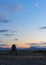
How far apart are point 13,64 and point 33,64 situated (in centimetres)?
592

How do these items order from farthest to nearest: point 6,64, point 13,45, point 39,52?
point 39,52 < point 13,45 < point 6,64

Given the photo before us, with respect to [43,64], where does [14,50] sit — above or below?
above

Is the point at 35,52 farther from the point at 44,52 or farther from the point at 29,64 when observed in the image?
the point at 29,64

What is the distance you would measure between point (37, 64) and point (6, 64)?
30.2 ft

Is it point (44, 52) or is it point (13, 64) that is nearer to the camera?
point (13, 64)

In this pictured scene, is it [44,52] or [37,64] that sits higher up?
[44,52]

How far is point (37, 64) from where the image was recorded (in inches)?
2862

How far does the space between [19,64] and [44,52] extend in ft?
139

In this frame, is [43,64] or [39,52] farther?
[39,52]

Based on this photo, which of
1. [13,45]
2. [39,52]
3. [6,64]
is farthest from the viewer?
[39,52]

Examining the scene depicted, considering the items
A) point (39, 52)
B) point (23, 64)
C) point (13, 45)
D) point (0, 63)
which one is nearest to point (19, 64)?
point (23, 64)

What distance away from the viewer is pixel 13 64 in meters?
72.2

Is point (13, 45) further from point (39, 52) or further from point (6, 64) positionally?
point (6, 64)

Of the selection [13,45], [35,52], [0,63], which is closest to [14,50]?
[13,45]
